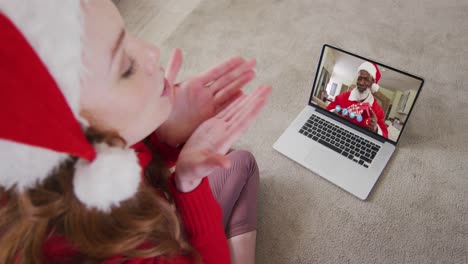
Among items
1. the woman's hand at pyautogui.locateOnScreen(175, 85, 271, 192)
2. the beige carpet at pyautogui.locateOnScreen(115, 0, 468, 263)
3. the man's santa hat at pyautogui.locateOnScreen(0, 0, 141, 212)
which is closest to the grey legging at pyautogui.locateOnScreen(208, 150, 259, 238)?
the beige carpet at pyautogui.locateOnScreen(115, 0, 468, 263)

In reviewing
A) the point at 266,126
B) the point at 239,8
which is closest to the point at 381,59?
the point at 266,126

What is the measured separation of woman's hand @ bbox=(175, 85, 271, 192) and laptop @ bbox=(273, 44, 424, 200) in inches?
15.7

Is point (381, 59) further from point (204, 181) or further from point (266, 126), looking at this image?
point (204, 181)

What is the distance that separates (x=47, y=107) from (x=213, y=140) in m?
A: 0.33

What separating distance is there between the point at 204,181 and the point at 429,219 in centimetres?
65

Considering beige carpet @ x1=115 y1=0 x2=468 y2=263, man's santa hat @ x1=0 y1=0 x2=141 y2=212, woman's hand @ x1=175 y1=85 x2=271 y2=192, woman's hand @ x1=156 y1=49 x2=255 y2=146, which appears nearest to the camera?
man's santa hat @ x1=0 y1=0 x2=141 y2=212

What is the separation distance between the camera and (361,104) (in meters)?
1.01

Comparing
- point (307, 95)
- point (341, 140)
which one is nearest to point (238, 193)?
point (341, 140)

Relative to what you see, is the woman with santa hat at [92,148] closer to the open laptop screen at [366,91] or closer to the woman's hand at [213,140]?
the woman's hand at [213,140]

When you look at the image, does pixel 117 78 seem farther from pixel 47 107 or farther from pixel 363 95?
pixel 363 95

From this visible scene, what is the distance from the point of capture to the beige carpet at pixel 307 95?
92 cm

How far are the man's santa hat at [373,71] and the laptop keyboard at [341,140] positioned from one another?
6.2 inches

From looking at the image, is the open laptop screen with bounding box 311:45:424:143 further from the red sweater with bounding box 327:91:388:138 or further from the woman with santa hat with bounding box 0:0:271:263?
the woman with santa hat with bounding box 0:0:271:263

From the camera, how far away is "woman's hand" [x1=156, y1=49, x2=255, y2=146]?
0.79 metres
